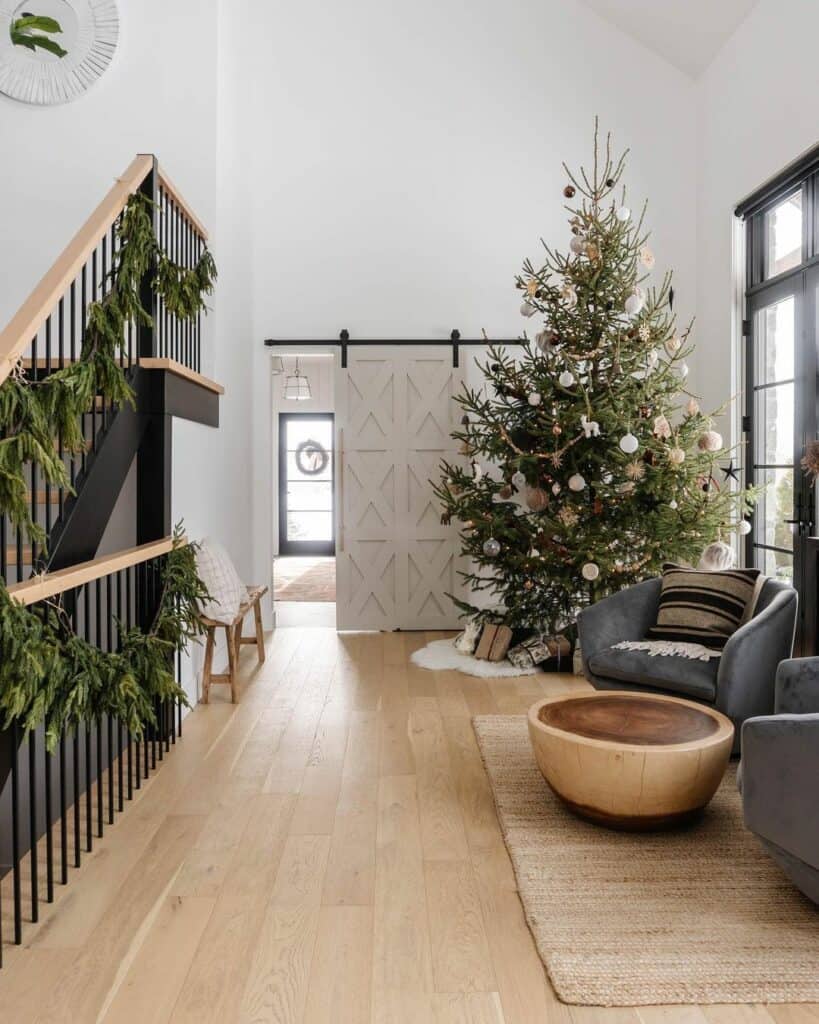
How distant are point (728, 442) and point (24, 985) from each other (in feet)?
16.1

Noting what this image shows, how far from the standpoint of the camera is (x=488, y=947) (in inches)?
83.4

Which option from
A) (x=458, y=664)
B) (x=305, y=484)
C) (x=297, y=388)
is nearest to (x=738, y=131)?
(x=458, y=664)

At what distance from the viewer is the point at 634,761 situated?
2.58 m

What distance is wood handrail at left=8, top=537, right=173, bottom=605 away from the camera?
2.19 metres

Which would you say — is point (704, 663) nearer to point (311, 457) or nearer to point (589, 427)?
point (589, 427)

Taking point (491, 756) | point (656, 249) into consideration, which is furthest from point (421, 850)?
point (656, 249)

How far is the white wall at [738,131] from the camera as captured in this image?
14.6 feet

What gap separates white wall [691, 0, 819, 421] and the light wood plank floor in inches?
139

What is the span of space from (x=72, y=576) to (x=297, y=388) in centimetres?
961

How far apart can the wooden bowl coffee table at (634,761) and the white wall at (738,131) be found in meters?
3.26

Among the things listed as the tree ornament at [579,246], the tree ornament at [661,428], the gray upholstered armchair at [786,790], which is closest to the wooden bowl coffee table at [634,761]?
the gray upholstered armchair at [786,790]

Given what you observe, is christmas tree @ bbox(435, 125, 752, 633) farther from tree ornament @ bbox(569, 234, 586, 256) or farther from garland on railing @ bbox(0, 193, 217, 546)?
garland on railing @ bbox(0, 193, 217, 546)

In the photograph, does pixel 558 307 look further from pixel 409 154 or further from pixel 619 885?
pixel 619 885

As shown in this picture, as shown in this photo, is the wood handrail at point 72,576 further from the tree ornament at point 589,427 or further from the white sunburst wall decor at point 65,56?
the white sunburst wall decor at point 65,56
